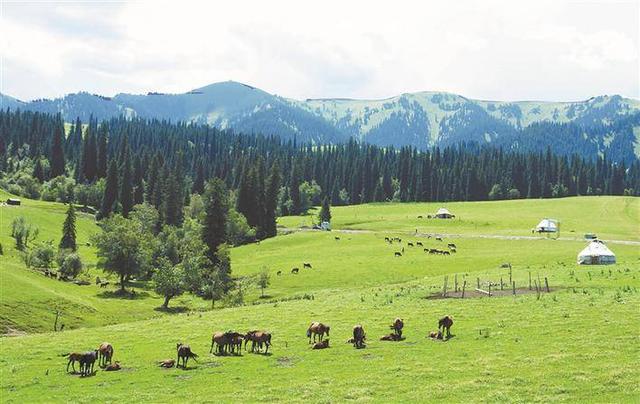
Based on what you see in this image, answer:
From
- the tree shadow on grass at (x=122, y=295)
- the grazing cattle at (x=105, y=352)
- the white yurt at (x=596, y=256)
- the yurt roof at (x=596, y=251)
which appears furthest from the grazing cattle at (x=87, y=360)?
the yurt roof at (x=596, y=251)

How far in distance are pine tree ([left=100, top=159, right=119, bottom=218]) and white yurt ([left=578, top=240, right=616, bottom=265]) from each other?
120 metres

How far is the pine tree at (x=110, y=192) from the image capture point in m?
156

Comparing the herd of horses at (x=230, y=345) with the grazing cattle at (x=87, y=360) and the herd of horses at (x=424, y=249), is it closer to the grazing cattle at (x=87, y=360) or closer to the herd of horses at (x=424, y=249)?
the grazing cattle at (x=87, y=360)

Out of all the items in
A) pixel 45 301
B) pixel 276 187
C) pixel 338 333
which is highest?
pixel 276 187

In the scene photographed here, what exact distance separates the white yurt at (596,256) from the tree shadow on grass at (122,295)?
204 feet

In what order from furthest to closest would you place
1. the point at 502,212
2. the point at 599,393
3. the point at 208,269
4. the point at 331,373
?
the point at 502,212 < the point at 208,269 < the point at 331,373 < the point at 599,393

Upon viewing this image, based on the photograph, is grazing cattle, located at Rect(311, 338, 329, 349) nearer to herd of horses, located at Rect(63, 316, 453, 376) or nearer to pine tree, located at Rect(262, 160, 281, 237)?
herd of horses, located at Rect(63, 316, 453, 376)

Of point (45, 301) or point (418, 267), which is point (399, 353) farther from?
point (418, 267)

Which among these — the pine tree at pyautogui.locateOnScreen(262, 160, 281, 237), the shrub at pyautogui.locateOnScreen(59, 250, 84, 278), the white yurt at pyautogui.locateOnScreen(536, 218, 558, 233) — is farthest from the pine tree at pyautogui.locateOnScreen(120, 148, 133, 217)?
the white yurt at pyautogui.locateOnScreen(536, 218, 558, 233)

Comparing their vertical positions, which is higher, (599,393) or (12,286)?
(599,393)

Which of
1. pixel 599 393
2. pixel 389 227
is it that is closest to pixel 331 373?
pixel 599 393

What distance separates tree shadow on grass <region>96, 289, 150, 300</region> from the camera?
83.8 metres

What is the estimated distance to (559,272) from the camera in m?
62.6

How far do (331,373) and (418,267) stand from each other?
186ft
